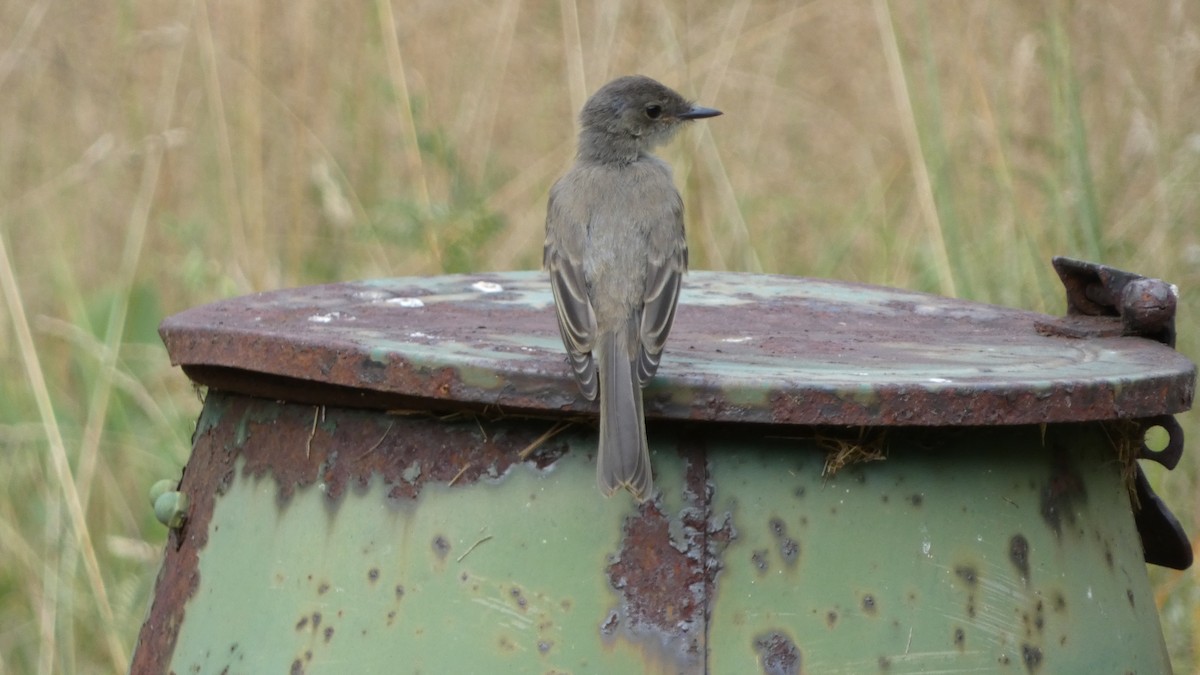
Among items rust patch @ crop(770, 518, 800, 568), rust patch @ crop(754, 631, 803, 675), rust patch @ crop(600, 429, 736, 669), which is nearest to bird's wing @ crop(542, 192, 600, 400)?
rust patch @ crop(600, 429, 736, 669)

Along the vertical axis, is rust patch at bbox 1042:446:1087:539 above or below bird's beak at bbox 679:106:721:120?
below

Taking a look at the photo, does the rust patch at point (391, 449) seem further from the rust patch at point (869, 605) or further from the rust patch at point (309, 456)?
the rust patch at point (869, 605)

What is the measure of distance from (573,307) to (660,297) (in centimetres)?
19

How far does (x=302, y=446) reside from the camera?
283cm

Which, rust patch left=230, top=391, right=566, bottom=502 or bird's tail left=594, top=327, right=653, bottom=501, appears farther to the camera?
rust patch left=230, top=391, right=566, bottom=502

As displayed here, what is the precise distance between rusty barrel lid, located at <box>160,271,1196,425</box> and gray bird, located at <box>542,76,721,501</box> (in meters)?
0.05

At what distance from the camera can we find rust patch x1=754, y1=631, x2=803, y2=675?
2.51 meters

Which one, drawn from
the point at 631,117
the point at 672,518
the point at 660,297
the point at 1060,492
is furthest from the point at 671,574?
the point at 631,117

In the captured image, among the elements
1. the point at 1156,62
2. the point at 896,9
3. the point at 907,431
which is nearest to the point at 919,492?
the point at 907,431

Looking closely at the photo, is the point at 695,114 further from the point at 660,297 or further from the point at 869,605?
the point at 869,605

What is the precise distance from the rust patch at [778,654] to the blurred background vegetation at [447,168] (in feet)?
8.14

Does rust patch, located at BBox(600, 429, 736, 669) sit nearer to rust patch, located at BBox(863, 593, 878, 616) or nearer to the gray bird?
the gray bird

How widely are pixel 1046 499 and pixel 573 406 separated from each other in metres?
0.87

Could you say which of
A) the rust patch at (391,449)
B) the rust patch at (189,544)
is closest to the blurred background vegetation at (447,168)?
the rust patch at (189,544)
